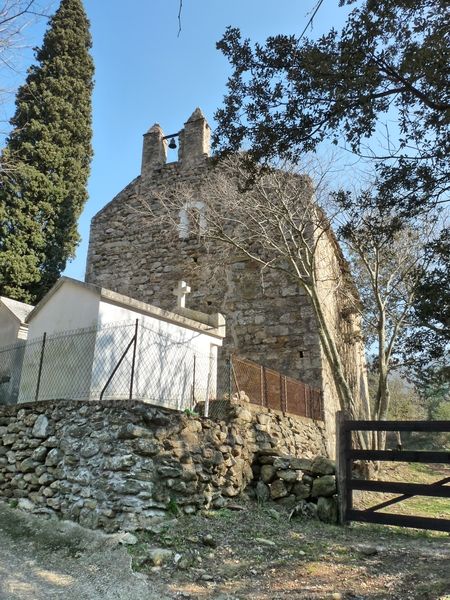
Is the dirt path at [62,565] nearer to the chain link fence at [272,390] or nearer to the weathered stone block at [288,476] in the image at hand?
the weathered stone block at [288,476]

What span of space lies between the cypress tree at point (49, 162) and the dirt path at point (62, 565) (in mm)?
8784

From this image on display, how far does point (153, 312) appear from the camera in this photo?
25.9 feet

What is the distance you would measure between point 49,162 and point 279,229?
809 cm

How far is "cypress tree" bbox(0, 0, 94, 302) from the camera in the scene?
13.6 meters

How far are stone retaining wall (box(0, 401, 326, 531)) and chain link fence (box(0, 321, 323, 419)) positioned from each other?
45 cm

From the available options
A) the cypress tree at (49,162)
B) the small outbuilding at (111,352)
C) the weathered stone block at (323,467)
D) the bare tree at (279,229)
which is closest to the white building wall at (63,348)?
the small outbuilding at (111,352)

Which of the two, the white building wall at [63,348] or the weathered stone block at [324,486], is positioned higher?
the white building wall at [63,348]

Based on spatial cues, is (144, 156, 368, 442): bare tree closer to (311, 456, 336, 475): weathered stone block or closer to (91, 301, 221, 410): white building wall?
(311, 456, 336, 475): weathered stone block

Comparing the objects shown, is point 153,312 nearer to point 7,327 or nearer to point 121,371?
point 121,371

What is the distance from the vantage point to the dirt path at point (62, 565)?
13.9 feet

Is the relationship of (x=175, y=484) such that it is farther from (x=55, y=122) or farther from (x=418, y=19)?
(x=55, y=122)

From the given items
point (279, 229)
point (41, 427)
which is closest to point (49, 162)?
point (279, 229)

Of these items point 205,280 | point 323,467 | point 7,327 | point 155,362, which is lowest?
point 323,467

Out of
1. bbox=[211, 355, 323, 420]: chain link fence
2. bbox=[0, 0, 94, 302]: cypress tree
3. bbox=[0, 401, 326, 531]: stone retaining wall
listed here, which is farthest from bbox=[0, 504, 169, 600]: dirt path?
bbox=[0, 0, 94, 302]: cypress tree
